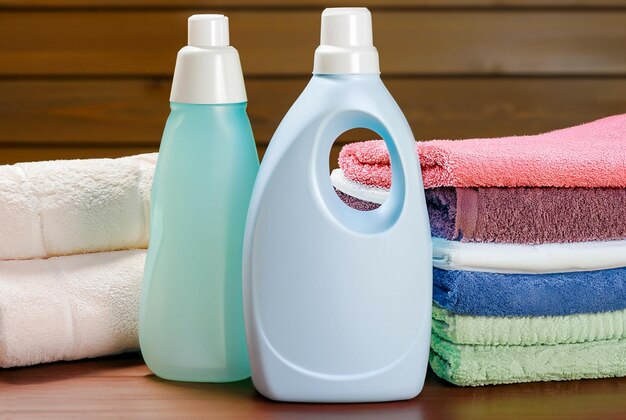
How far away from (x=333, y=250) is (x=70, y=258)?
8.8 inches

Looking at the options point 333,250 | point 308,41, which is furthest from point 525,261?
point 308,41

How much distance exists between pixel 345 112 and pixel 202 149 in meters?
0.10

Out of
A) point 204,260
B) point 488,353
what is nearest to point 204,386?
point 204,260

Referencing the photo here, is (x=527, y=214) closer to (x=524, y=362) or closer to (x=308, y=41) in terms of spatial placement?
(x=524, y=362)

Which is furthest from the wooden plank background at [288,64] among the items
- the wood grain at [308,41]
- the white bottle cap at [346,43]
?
the white bottle cap at [346,43]

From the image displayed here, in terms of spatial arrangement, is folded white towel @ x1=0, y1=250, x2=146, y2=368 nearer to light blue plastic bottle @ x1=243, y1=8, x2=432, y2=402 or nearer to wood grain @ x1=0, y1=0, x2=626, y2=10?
light blue plastic bottle @ x1=243, y1=8, x2=432, y2=402

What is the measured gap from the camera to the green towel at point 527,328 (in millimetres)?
544

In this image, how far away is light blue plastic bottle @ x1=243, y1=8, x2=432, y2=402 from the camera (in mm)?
494

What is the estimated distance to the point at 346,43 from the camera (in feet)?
1.66

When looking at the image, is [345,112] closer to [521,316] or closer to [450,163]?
[450,163]

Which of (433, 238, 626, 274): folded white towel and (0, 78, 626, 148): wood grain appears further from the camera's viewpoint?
(0, 78, 626, 148): wood grain

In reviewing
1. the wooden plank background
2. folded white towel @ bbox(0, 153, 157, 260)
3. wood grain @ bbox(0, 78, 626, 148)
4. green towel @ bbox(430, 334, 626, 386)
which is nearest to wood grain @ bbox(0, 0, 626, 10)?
the wooden plank background

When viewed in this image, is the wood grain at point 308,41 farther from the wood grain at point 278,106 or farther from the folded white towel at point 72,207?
the folded white towel at point 72,207

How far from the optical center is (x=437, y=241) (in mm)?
553
